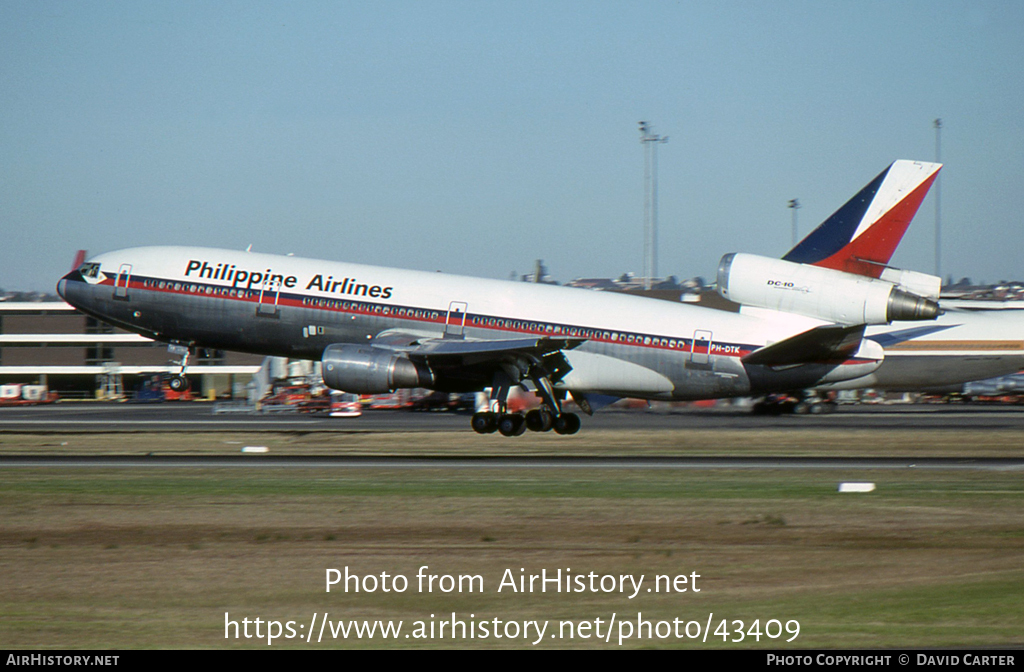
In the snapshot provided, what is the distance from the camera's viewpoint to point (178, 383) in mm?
38844

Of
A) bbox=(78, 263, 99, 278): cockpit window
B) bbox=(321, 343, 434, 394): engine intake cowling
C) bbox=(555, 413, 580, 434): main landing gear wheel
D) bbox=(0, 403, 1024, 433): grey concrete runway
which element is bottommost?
bbox=(0, 403, 1024, 433): grey concrete runway

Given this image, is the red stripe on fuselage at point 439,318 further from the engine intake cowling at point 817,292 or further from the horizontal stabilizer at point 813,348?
the engine intake cowling at point 817,292

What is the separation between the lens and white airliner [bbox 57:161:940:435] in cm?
3497

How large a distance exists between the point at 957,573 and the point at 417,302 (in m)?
23.3

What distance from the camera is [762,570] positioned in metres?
17.3

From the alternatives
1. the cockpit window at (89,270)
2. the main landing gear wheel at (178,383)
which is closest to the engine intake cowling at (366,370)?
the main landing gear wheel at (178,383)

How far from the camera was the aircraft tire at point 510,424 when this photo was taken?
36.9 metres

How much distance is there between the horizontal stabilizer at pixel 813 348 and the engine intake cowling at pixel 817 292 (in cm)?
72

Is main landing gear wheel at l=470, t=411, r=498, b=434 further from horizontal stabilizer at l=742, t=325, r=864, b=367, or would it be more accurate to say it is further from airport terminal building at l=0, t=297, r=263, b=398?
airport terminal building at l=0, t=297, r=263, b=398

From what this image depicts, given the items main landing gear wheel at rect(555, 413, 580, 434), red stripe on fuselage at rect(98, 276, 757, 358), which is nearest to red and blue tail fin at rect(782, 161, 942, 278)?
red stripe on fuselage at rect(98, 276, 757, 358)

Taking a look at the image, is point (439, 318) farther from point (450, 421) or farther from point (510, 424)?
point (450, 421)

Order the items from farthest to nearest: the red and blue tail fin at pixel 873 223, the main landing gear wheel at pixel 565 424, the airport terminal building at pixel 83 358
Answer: the airport terminal building at pixel 83 358 < the main landing gear wheel at pixel 565 424 < the red and blue tail fin at pixel 873 223

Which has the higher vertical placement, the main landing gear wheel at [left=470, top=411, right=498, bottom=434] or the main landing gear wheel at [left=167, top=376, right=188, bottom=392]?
the main landing gear wheel at [left=167, top=376, right=188, bottom=392]

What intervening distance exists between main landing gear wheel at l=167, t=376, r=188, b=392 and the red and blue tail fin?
23.7m
